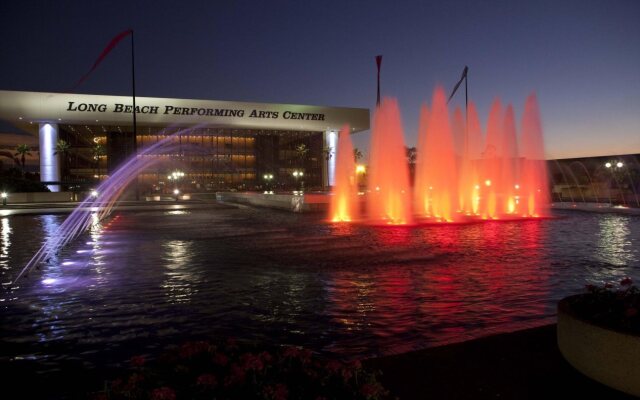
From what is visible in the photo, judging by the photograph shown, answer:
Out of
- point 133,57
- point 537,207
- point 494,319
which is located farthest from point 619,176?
point 494,319

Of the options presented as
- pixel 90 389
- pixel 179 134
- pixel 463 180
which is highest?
pixel 179 134

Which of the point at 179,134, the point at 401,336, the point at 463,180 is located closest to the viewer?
the point at 401,336

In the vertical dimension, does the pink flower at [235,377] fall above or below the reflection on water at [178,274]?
above

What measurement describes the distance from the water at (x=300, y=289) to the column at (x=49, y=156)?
1978 inches

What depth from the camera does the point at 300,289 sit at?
961 cm

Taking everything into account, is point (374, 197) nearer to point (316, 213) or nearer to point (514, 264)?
point (316, 213)

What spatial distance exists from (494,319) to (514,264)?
5.16 meters

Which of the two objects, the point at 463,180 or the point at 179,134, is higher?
the point at 179,134

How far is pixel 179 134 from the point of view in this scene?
79375 mm

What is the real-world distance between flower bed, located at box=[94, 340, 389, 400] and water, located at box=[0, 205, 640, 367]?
2.51 meters

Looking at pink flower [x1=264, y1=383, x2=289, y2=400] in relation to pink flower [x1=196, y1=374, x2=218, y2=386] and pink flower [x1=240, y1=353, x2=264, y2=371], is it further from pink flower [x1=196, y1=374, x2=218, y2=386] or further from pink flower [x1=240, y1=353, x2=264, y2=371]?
pink flower [x1=196, y1=374, x2=218, y2=386]

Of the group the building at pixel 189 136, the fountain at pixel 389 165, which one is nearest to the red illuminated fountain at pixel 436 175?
the fountain at pixel 389 165

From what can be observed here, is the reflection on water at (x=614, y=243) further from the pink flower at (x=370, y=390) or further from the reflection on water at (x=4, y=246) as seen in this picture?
the reflection on water at (x=4, y=246)

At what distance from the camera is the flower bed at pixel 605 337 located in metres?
4.14
